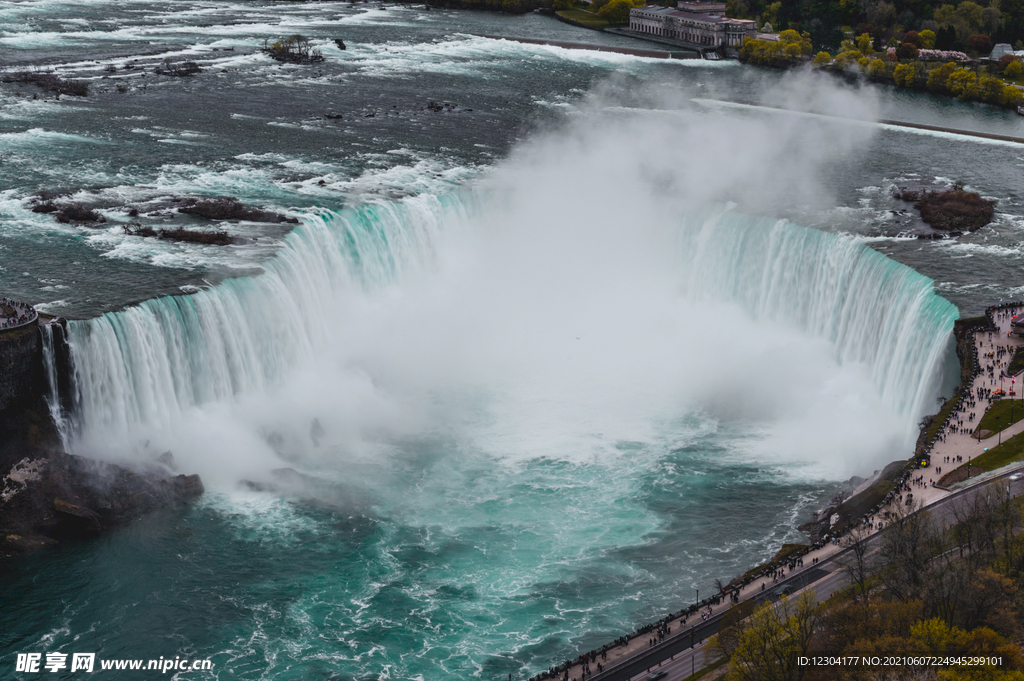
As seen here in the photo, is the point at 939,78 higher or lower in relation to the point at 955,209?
higher

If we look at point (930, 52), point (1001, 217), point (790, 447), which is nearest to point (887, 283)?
point (790, 447)

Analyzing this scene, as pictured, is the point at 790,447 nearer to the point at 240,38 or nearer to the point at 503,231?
the point at 503,231

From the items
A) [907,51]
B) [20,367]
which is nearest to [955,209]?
[20,367]

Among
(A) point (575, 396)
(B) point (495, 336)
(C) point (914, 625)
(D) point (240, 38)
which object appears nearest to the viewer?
(C) point (914, 625)

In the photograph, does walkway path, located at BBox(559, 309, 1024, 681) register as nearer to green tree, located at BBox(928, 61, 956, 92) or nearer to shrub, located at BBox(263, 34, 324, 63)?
green tree, located at BBox(928, 61, 956, 92)

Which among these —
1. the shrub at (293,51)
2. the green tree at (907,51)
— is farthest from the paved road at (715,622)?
the green tree at (907,51)

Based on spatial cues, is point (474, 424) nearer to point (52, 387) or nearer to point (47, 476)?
point (52, 387)

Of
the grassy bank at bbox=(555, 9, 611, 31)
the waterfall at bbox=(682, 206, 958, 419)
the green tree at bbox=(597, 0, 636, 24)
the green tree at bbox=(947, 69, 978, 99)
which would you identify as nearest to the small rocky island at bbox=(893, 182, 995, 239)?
the waterfall at bbox=(682, 206, 958, 419)
